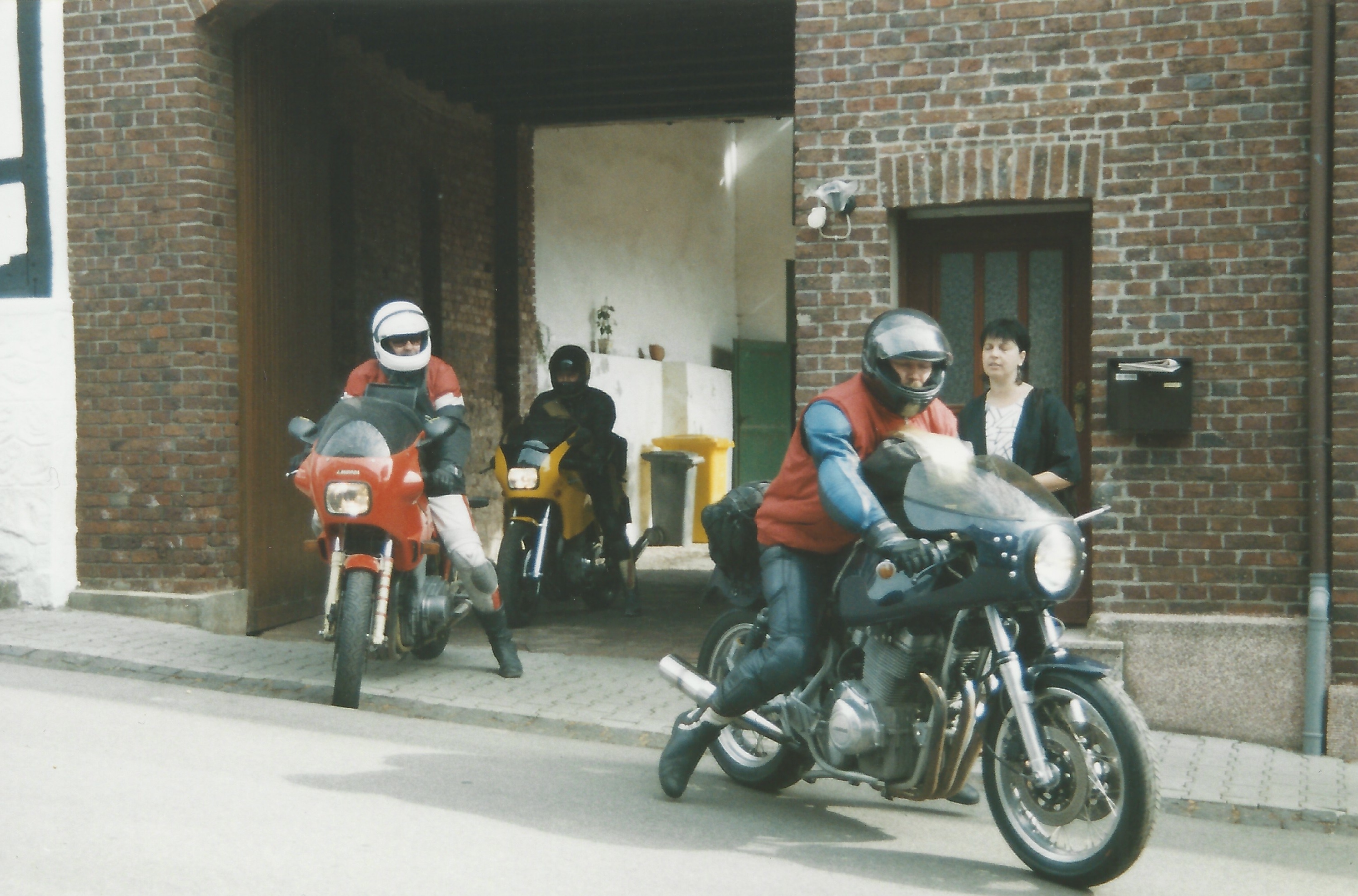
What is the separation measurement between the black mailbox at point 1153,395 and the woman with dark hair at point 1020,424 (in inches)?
33.4

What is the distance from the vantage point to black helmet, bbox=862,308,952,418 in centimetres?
475

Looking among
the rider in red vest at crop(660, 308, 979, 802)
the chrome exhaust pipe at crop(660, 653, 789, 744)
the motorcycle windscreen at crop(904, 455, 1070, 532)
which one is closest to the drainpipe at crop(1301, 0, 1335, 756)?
the rider in red vest at crop(660, 308, 979, 802)

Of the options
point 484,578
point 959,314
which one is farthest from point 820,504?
point 959,314

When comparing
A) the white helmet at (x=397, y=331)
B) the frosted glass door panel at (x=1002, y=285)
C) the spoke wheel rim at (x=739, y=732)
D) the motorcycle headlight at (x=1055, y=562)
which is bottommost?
Result: the spoke wheel rim at (x=739, y=732)

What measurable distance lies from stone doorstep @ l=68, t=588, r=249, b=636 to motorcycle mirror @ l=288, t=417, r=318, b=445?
216 centimetres

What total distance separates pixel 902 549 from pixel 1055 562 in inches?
18.1

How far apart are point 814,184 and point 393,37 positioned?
472cm

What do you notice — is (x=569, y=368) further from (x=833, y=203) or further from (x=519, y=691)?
(x=519, y=691)

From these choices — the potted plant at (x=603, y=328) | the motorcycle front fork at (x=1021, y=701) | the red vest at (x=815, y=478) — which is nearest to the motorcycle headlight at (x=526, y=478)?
the red vest at (x=815, y=478)

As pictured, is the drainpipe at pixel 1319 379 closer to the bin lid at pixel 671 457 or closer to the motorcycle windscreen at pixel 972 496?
the motorcycle windscreen at pixel 972 496

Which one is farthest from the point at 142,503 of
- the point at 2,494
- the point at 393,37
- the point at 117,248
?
the point at 393,37

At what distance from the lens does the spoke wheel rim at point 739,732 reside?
18.0 feet

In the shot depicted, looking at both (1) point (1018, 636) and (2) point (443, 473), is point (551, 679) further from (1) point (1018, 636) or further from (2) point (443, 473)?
(1) point (1018, 636)

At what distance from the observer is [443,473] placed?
710cm
